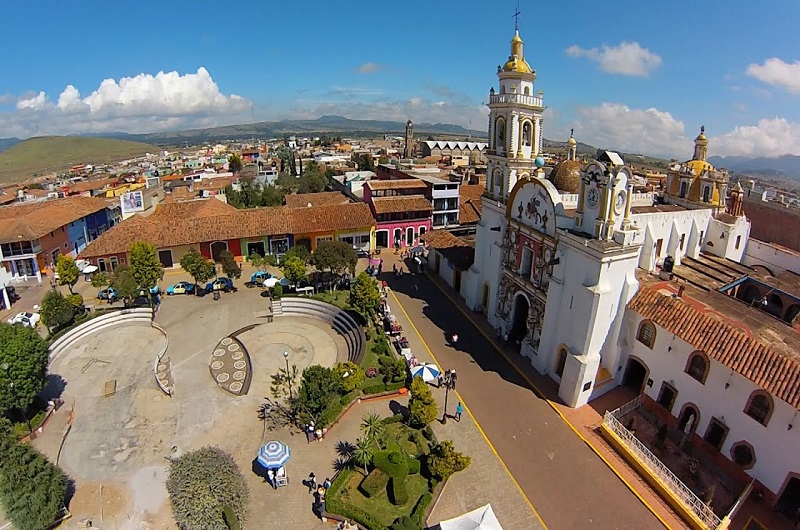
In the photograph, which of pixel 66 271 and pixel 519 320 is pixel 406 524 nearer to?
pixel 519 320

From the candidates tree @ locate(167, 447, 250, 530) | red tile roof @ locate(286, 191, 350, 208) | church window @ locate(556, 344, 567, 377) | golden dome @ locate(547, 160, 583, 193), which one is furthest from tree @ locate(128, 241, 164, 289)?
golden dome @ locate(547, 160, 583, 193)

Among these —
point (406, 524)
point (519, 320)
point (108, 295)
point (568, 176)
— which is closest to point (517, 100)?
point (568, 176)

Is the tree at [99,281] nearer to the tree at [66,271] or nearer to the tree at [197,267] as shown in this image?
the tree at [66,271]

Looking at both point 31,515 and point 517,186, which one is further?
point 517,186

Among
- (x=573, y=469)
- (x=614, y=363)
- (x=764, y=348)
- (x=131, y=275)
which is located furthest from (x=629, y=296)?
(x=131, y=275)

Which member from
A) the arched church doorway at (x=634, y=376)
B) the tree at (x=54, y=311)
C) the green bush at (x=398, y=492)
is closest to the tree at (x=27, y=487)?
the green bush at (x=398, y=492)

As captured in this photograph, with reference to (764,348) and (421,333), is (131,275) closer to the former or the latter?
(421,333)
